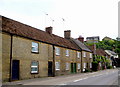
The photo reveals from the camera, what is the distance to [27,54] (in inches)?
804

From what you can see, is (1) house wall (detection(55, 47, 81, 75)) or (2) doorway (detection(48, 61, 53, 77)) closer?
(2) doorway (detection(48, 61, 53, 77))

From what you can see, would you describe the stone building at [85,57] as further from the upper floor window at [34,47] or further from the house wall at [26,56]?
the upper floor window at [34,47]

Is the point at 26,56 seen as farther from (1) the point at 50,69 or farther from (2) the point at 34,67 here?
(1) the point at 50,69

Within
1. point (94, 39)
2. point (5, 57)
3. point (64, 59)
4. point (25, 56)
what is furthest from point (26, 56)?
point (94, 39)

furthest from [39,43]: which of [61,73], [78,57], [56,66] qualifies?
[78,57]

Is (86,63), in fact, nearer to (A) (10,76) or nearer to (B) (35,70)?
(B) (35,70)

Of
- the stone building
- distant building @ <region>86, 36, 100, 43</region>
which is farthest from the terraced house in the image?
distant building @ <region>86, 36, 100, 43</region>

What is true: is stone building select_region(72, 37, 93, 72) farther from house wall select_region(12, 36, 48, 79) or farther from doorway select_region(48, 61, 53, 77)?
house wall select_region(12, 36, 48, 79)

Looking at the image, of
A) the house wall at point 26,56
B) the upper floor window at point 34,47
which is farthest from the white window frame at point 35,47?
the house wall at point 26,56

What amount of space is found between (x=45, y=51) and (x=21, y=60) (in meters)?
5.48

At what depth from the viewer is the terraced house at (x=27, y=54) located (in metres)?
17.6

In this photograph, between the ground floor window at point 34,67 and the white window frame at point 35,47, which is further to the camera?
the white window frame at point 35,47

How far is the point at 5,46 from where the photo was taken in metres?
17.4

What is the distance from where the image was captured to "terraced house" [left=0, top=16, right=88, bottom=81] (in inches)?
692
